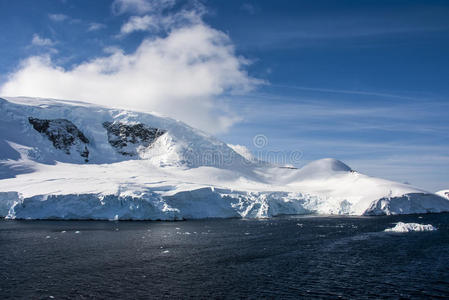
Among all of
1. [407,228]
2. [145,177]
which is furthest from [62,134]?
[407,228]

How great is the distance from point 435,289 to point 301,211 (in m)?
51.6

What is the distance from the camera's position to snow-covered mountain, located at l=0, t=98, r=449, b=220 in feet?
181

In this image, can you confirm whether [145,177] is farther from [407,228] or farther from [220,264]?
[220,264]

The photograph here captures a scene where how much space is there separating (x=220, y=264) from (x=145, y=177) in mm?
47064

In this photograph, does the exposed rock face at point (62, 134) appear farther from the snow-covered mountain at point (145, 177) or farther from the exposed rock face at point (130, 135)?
the exposed rock face at point (130, 135)

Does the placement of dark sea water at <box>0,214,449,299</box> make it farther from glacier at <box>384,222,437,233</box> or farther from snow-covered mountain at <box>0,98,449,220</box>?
snow-covered mountain at <box>0,98,449,220</box>

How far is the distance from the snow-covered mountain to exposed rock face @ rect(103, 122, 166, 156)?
283 mm

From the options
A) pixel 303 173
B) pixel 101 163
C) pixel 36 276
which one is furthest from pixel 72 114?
pixel 36 276

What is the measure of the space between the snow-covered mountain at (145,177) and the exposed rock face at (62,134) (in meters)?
0.23

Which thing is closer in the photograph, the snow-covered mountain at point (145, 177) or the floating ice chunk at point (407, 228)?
the floating ice chunk at point (407, 228)

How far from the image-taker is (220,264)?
26.2 m

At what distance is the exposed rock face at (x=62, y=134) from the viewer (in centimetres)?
8731

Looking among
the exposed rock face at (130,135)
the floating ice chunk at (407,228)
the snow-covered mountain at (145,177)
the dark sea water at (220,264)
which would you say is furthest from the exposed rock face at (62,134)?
the floating ice chunk at (407,228)

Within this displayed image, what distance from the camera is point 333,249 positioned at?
105ft
